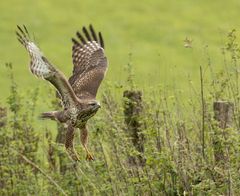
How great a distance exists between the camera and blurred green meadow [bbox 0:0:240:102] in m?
30.0

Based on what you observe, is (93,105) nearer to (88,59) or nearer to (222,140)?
(88,59)

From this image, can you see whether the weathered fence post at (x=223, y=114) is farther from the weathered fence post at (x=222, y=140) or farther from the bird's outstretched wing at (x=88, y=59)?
the bird's outstretched wing at (x=88, y=59)

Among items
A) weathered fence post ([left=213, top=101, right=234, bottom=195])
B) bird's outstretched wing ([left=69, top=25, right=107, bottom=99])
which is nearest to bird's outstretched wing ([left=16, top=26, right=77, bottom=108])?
bird's outstretched wing ([left=69, top=25, right=107, bottom=99])

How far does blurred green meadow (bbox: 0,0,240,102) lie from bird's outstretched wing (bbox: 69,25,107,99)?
16721 millimetres

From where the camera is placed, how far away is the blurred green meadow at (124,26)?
30.0 meters

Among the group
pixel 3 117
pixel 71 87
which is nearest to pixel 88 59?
pixel 71 87

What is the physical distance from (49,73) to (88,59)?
2206 mm

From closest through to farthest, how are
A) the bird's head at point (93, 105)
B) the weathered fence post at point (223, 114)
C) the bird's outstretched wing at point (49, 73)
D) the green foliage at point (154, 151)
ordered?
the bird's outstretched wing at point (49, 73), the bird's head at point (93, 105), the green foliage at point (154, 151), the weathered fence post at point (223, 114)

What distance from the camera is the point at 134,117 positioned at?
1272 cm

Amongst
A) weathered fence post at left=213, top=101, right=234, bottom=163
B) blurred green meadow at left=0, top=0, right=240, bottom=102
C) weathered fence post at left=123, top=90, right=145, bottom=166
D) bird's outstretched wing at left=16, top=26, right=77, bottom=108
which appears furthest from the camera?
blurred green meadow at left=0, top=0, right=240, bottom=102

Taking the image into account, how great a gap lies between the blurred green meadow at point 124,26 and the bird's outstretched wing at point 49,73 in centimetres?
1872

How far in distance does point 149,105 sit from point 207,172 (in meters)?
1.57

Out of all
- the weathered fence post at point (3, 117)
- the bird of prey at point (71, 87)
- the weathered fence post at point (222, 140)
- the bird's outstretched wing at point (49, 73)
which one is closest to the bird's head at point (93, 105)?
the bird of prey at point (71, 87)

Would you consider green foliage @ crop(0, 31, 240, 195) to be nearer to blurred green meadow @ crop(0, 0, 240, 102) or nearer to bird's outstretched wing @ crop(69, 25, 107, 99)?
bird's outstretched wing @ crop(69, 25, 107, 99)
